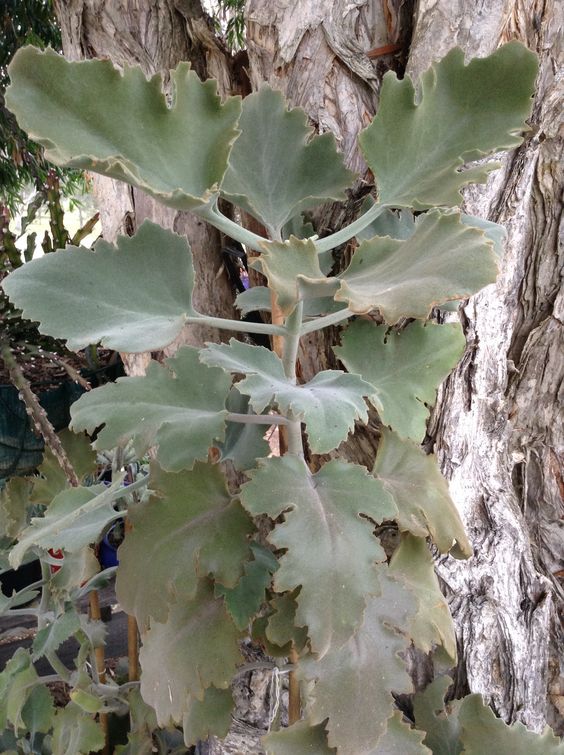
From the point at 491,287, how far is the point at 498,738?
0.58m

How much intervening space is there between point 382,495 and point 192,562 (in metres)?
0.21

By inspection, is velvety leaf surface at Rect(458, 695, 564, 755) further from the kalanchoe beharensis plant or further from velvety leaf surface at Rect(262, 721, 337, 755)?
velvety leaf surface at Rect(262, 721, 337, 755)

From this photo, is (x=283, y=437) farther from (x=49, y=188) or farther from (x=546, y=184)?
(x=49, y=188)

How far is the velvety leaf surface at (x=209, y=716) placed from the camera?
743 mm

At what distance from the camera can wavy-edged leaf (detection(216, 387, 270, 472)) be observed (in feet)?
2.31

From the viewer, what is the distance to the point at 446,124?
1.97 feet

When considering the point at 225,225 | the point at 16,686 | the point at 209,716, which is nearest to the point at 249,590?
the point at 209,716

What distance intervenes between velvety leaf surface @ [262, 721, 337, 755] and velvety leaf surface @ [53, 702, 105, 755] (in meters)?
0.40

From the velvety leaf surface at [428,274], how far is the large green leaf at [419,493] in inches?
9.4

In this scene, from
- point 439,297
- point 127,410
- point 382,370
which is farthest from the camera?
point 382,370

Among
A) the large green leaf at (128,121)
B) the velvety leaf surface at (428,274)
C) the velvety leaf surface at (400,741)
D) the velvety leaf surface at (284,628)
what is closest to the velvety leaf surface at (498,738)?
the velvety leaf surface at (400,741)

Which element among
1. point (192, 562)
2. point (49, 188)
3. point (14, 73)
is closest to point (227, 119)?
point (14, 73)

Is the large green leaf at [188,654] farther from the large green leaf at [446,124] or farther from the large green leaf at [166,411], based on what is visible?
the large green leaf at [446,124]

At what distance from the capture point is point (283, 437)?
77 cm
